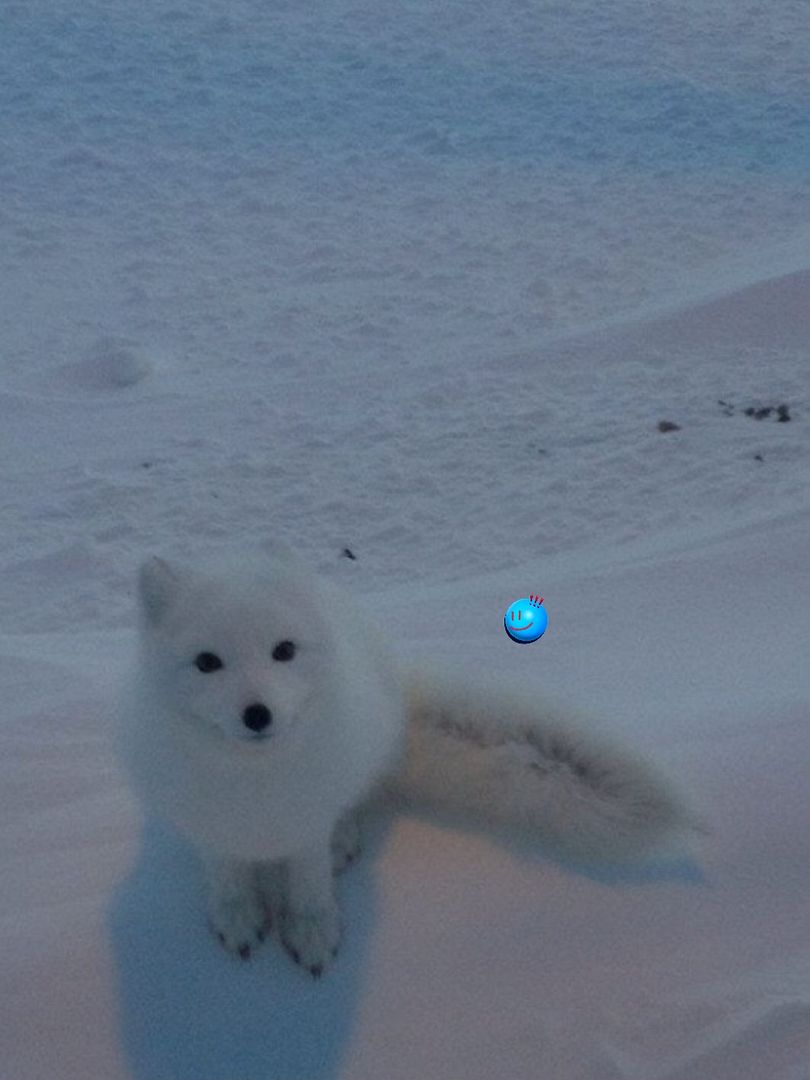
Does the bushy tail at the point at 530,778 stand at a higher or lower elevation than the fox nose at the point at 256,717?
lower

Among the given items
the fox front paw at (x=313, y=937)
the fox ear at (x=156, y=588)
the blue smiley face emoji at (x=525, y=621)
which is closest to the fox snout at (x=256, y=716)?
the fox ear at (x=156, y=588)

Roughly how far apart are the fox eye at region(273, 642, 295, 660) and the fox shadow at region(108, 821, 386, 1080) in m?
0.36

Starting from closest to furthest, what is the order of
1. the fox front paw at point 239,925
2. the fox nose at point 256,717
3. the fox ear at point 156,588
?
1. the fox nose at point 256,717
2. the fox ear at point 156,588
3. the fox front paw at point 239,925

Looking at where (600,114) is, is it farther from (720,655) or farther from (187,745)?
(187,745)

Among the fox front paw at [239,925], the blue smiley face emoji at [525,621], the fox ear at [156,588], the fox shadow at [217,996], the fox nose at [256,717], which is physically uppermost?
the fox ear at [156,588]

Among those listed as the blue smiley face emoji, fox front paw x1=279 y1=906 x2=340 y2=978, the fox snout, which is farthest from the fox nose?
the blue smiley face emoji

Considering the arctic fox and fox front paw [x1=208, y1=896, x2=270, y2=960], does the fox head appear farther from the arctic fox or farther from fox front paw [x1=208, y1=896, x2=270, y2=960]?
fox front paw [x1=208, y1=896, x2=270, y2=960]

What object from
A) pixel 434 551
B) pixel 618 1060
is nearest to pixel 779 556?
pixel 434 551

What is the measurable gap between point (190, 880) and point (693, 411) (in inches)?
97.2

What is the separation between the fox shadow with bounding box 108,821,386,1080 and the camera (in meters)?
1.49

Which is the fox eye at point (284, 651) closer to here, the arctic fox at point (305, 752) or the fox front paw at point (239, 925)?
the arctic fox at point (305, 752)

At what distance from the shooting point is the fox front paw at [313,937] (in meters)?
1.54

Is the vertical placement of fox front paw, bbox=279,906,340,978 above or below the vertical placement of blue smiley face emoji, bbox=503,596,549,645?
below

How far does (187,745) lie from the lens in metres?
1.44
